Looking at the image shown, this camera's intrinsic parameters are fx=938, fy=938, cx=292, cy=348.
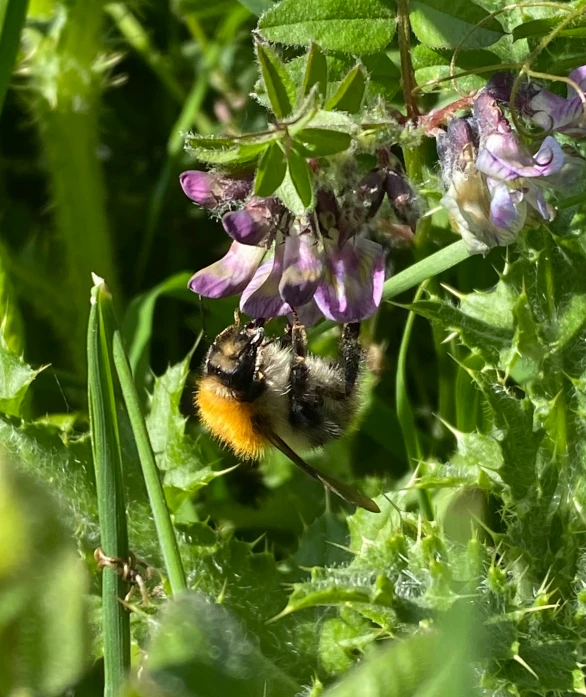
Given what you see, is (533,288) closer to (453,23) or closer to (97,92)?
(453,23)

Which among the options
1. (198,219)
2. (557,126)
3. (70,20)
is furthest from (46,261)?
(557,126)

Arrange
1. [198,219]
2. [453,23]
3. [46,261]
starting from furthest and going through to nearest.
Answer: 1. [198,219]
2. [46,261]
3. [453,23]

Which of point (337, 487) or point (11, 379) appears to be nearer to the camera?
point (337, 487)

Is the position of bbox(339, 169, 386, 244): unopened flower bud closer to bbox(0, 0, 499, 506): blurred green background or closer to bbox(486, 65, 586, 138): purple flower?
bbox(486, 65, 586, 138): purple flower

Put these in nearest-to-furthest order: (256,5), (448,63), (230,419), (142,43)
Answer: (448,63)
(230,419)
(256,5)
(142,43)

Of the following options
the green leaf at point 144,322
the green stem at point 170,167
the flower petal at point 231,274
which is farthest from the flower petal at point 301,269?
the green stem at point 170,167

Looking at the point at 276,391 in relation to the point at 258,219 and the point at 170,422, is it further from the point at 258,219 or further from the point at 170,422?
the point at 258,219

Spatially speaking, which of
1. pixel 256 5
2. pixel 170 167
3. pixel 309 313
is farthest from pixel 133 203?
pixel 309 313

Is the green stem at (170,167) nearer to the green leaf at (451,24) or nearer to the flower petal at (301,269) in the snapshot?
the green leaf at (451,24)
